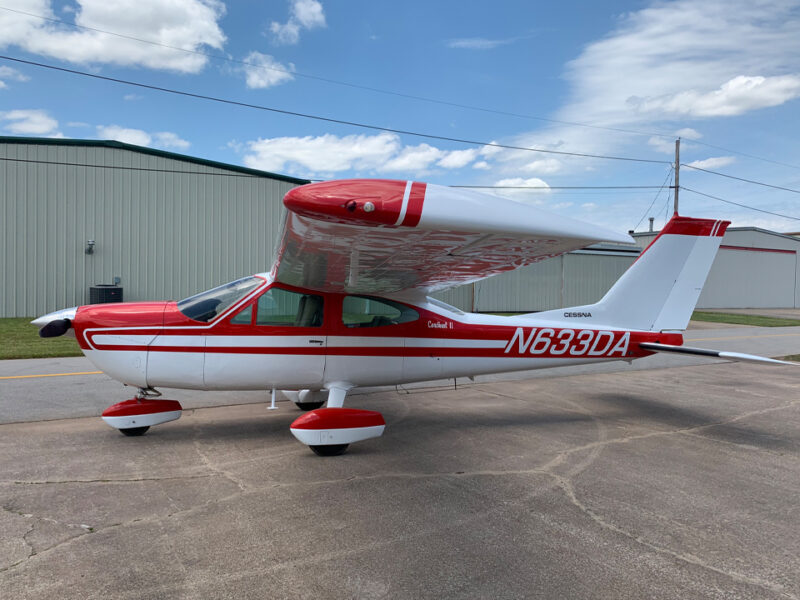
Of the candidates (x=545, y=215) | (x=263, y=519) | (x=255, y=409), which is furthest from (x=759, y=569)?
(x=255, y=409)

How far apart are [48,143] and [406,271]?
17.7 metres

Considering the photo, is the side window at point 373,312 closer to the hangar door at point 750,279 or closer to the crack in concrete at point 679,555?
the crack in concrete at point 679,555

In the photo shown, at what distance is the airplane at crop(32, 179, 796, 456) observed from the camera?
133 inches

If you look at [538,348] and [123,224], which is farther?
[123,224]

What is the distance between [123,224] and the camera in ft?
60.5

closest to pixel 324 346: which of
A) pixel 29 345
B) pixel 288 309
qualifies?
pixel 288 309

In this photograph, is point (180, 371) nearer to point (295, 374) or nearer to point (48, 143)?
point (295, 374)

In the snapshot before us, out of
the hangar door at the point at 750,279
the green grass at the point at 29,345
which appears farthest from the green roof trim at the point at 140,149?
the hangar door at the point at 750,279

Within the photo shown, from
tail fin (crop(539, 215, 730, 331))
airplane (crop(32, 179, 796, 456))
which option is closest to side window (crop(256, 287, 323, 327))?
airplane (crop(32, 179, 796, 456))

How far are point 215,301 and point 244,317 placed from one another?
38 cm

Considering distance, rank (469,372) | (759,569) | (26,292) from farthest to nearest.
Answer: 1. (26,292)
2. (469,372)
3. (759,569)

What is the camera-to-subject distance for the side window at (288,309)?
5434mm

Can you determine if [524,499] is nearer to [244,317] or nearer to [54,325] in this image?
[244,317]

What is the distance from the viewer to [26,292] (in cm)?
1738
